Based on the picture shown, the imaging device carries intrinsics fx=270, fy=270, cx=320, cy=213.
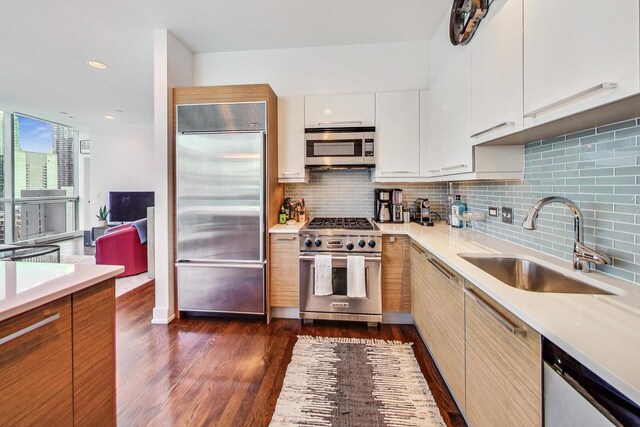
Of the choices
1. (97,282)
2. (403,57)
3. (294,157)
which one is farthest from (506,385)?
(403,57)

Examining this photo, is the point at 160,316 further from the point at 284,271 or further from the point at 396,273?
the point at 396,273

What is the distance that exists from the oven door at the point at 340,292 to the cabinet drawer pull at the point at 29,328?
66.1 inches

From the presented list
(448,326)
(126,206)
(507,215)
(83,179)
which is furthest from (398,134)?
(83,179)

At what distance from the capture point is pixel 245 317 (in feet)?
8.57

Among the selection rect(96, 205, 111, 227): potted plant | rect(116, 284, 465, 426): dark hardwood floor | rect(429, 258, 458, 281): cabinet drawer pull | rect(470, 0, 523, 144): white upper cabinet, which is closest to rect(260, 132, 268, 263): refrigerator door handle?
rect(116, 284, 465, 426): dark hardwood floor

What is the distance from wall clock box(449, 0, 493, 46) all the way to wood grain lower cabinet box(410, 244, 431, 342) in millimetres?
1558

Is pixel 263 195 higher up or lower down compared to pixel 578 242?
higher up

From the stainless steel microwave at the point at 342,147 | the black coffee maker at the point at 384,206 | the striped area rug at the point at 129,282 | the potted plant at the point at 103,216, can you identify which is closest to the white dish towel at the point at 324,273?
the black coffee maker at the point at 384,206

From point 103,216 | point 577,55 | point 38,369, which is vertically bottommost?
point 38,369

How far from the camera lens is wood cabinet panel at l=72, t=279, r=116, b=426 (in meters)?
1.02

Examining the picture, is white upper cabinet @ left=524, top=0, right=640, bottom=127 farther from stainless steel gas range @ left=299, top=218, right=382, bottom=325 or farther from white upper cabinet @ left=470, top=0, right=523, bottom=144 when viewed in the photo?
stainless steel gas range @ left=299, top=218, right=382, bottom=325

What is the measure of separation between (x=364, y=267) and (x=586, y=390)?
1.72 meters

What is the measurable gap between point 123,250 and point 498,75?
14.8 feet

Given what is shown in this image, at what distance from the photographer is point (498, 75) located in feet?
4.60
